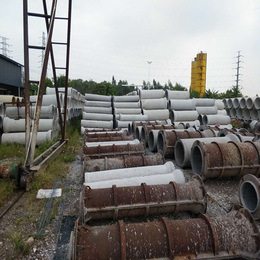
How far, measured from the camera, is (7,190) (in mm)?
4176

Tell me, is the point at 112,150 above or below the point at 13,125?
below

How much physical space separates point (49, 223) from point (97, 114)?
9.37m

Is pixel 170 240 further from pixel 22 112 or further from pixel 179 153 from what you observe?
pixel 22 112

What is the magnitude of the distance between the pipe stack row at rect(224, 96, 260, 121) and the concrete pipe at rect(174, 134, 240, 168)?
893 centimetres

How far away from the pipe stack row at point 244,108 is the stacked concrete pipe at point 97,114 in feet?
29.3

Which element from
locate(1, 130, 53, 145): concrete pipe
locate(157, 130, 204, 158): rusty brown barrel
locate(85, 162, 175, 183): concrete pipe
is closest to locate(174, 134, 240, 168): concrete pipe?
locate(157, 130, 204, 158): rusty brown barrel

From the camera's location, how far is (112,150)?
5.94 meters

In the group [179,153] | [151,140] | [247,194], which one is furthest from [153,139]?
[247,194]

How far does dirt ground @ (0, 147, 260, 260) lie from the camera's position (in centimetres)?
268

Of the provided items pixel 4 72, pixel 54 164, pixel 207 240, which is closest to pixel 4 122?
pixel 54 164

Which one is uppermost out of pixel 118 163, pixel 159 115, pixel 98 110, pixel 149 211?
pixel 98 110

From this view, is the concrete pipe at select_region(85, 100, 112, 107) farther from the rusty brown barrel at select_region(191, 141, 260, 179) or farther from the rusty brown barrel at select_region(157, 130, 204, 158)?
the rusty brown barrel at select_region(191, 141, 260, 179)

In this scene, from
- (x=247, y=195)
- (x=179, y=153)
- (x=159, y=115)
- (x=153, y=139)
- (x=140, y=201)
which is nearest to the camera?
(x=140, y=201)

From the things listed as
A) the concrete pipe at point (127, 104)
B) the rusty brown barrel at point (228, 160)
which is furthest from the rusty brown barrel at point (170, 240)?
the concrete pipe at point (127, 104)
